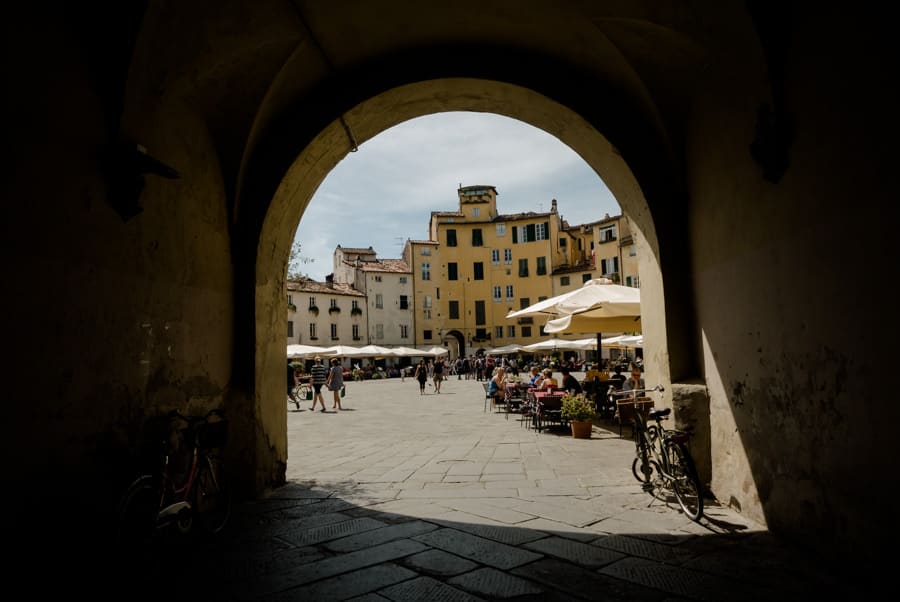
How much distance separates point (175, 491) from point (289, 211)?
327 cm

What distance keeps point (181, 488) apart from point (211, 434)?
0.44 metres

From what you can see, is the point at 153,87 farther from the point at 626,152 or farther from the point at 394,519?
the point at 626,152

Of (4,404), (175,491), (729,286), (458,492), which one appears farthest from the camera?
(458,492)

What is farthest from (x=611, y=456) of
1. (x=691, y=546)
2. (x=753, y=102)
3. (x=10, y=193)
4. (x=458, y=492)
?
(x=10, y=193)

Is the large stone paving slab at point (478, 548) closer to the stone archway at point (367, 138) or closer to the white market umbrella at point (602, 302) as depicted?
the stone archway at point (367, 138)

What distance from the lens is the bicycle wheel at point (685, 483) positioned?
14.5ft

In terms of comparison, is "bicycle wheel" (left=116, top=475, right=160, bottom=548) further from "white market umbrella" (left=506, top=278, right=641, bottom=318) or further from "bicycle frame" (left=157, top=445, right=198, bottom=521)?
"white market umbrella" (left=506, top=278, right=641, bottom=318)

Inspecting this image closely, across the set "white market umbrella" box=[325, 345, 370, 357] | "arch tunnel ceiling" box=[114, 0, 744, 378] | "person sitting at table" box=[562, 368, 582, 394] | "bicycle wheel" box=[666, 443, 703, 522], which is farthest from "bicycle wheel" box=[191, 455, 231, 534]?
"white market umbrella" box=[325, 345, 370, 357]

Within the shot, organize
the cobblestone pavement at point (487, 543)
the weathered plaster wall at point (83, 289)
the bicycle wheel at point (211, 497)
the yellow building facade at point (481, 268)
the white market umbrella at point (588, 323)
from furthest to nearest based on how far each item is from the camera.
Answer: the yellow building facade at point (481, 268) < the white market umbrella at point (588, 323) < the bicycle wheel at point (211, 497) < the cobblestone pavement at point (487, 543) < the weathered plaster wall at point (83, 289)

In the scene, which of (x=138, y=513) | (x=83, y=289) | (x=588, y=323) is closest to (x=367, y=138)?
(x=83, y=289)

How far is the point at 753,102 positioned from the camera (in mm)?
3996

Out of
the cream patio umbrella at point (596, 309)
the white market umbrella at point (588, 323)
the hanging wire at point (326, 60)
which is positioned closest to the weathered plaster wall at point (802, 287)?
the hanging wire at point (326, 60)

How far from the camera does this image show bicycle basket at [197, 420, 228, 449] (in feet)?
14.4

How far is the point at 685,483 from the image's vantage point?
15.2 ft
